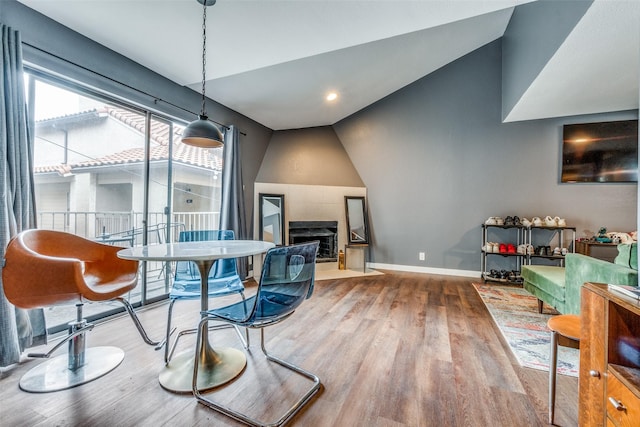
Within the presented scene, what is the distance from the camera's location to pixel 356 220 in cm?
479

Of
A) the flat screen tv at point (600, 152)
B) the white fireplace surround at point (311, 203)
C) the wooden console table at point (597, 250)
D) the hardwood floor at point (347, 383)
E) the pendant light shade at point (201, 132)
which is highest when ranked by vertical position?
the flat screen tv at point (600, 152)

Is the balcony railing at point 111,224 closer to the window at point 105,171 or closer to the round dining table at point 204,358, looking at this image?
the window at point 105,171

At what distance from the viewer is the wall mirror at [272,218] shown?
423 centimetres

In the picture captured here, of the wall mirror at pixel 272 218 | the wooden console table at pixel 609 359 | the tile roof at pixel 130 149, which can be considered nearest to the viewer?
the wooden console table at pixel 609 359

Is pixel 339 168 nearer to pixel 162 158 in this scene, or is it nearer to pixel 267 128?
pixel 267 128

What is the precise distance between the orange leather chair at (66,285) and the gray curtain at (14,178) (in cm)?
17

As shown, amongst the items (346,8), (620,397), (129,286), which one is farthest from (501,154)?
(129,286)

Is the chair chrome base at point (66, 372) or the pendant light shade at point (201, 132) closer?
the chair chrome base at point (66, 372)

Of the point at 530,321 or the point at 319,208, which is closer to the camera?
the point at 530,321

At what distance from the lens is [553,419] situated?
4.32ft

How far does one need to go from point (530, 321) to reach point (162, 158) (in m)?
4.05

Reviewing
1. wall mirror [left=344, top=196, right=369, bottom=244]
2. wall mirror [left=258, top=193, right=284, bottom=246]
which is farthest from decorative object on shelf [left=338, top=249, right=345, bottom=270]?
wall mirror [left=258, top=193, right=284, bottom=246]

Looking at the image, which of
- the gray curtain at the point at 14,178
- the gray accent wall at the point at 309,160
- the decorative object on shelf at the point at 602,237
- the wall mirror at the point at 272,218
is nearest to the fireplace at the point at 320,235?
the wall mirror at the point at 272,218

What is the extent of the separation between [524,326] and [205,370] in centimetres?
264
